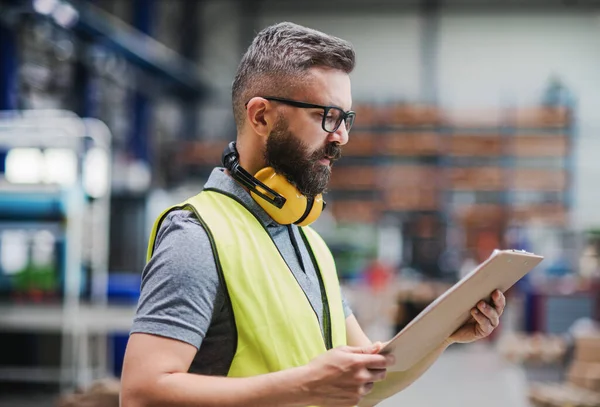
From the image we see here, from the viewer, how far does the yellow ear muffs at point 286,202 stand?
4.91 ft

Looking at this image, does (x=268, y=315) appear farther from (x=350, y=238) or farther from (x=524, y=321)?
(x=350, y=238)

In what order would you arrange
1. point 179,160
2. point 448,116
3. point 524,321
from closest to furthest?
point 524,321 → point 448,116 → point 179,160

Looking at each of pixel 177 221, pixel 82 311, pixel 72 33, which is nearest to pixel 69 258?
pixel 82 311

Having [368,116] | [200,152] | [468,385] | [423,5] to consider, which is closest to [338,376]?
[468,385]

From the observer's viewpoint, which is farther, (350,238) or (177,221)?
(350,238)

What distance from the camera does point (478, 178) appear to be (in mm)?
16594

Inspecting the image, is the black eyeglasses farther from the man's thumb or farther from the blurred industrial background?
the blurred industrial background

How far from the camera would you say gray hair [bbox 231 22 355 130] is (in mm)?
A: 1456

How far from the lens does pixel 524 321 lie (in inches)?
431

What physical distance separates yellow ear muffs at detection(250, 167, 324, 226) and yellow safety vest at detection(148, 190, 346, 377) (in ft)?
0.11

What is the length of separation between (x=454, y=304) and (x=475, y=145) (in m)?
15.5

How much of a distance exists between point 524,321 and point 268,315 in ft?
33.1

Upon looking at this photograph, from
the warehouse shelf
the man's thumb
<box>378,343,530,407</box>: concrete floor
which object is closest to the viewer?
the man's thumb

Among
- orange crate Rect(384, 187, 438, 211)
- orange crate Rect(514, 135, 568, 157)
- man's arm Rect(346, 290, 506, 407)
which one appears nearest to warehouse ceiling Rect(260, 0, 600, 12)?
orange crate Rect(514, 135, 568, 157)
